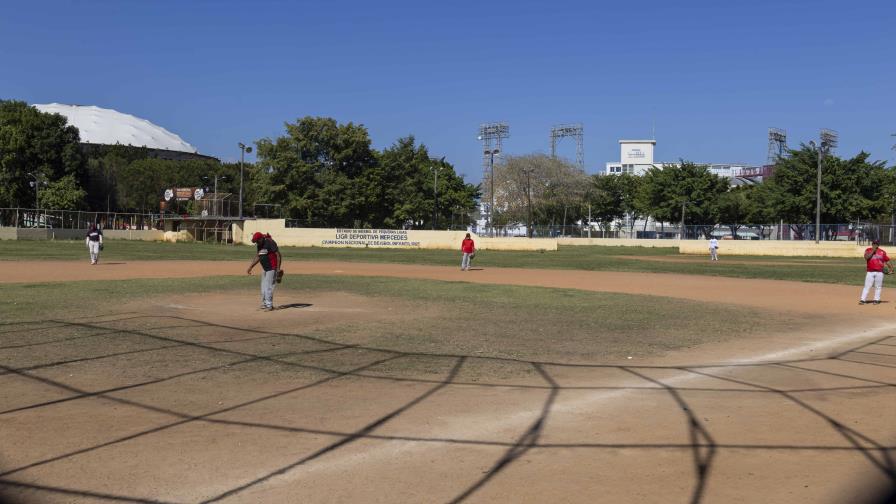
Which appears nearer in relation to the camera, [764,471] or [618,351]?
[764,471]

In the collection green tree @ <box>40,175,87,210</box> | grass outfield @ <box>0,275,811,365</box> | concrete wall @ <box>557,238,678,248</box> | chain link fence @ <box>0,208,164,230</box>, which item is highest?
green tree @ <box>40,175,87,210</box>

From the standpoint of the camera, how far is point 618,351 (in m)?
10.5

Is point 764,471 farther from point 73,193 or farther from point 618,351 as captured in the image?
point 73,193

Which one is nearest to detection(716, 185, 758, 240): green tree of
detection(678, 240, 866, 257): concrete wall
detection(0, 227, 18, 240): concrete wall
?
detection(678, 240, 866, 257): concrete wall

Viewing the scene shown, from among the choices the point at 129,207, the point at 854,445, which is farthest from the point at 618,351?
the point at 129,207

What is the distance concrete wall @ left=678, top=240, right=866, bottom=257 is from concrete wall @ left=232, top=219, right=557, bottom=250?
39.2 ft

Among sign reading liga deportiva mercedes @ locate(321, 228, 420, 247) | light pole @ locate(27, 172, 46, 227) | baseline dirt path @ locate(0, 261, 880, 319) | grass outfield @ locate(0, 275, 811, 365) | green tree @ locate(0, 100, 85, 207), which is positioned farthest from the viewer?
green tree @ locate(0, 100, 85, 207)

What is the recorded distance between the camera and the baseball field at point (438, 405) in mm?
4758

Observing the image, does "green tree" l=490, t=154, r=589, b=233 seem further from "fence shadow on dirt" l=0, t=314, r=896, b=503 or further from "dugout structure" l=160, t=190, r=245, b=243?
"fence shadow on dirt" l=0, t=314, r=896, b=503

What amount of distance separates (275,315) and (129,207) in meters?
84.5

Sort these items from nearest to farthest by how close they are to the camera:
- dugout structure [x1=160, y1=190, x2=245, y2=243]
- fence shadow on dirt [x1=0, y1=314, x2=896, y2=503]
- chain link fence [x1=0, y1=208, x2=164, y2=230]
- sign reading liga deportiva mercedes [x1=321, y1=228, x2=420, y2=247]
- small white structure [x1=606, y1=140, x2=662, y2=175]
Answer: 1. fence shadow on dirt [x1=0, y1=314, x2=896, y2=503]
2. sign reading liga deportiva mercedes [x1=321, y1=228, x2=420, y2=247]
3. dugout structure [x1=160, y1=190, x2=245, y2=243]
4. chain link fence [x1=0, y1=208, x2=164, y2=230]
5. small white structure [x1=606, y1=140, x2=662, y2=175]

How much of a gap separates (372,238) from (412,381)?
52022 mm

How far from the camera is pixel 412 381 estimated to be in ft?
26.5

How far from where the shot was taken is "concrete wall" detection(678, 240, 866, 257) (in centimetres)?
5038
